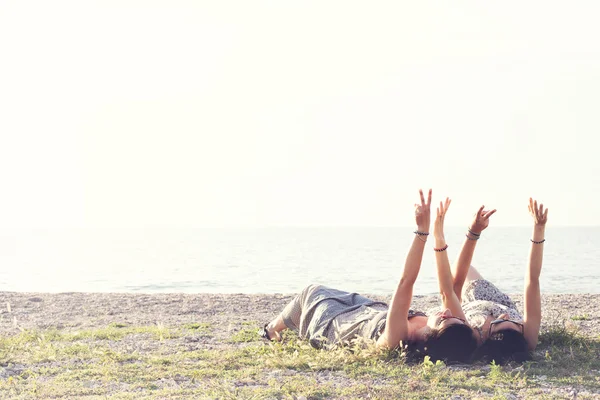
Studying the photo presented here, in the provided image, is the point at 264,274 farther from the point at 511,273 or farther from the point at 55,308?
the point at 55,308

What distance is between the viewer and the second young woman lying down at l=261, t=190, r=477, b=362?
237 inches

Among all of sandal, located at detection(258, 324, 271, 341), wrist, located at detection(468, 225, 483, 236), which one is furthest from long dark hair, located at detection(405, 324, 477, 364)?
sandal, located at detection(258, 324, 271, 341)

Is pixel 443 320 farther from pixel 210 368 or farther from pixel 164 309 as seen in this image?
pixel 164 309

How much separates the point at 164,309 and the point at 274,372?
611cm

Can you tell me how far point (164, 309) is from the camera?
11914 mm

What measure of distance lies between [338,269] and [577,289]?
58.5ft

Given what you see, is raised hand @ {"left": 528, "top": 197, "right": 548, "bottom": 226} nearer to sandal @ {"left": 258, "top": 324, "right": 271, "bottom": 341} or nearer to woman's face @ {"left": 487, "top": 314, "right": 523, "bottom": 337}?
woman's face @ {"left": 487, "top": 314, "right": 523, "bottom": 337}

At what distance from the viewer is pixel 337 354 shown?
642 centimetres

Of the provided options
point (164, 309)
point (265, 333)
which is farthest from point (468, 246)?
point (164, 309)

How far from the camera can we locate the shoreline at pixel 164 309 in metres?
10.1

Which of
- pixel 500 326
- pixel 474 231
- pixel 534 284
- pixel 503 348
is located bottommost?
pixel 503 348

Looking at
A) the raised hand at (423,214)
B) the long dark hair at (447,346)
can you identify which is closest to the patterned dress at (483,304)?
the long dark hair at (447,346)

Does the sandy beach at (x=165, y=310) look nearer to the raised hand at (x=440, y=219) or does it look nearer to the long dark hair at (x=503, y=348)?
the long dark hair at (x=503, y=348)

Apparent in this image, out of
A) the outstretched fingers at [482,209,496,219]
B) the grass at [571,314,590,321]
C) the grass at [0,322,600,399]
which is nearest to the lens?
the grass at [0,322,600,399]
